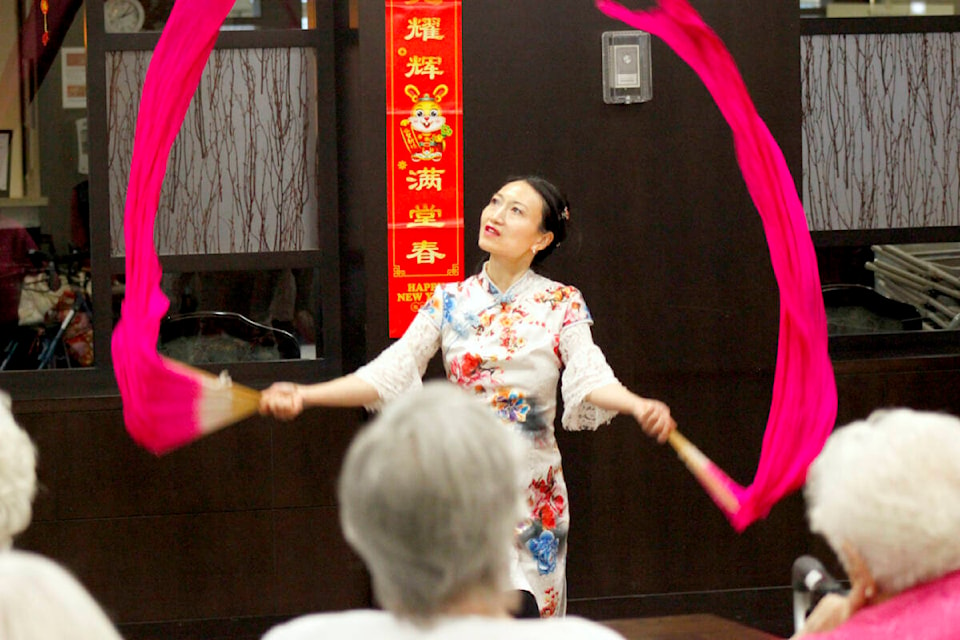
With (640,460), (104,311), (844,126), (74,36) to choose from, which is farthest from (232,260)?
(844,126)

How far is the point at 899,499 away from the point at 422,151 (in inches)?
105

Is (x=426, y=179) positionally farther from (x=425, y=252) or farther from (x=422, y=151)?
(x=425, y=252)

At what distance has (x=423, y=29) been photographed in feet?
13.1

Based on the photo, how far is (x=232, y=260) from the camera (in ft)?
13.9

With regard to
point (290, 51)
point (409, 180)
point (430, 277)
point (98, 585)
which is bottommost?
point (98, 585)

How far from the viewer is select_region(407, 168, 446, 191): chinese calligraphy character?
159 inches

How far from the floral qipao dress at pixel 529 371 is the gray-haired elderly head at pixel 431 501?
163 centimetres

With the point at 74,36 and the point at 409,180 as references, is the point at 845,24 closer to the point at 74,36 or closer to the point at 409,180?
the point at 409,180

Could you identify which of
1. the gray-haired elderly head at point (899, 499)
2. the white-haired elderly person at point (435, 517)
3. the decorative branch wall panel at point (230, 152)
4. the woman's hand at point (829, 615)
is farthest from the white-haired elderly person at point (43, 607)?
the decorative branch wall panel at point (230, 152)

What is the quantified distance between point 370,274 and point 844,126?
5.67 feet

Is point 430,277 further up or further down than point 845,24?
further down

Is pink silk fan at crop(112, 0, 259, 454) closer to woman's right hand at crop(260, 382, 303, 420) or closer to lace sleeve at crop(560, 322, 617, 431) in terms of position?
woman's right hand at crop(260, 382, 303, 420)

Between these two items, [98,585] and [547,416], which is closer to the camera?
[547,416]

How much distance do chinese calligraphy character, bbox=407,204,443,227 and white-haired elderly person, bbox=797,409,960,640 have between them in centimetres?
248
